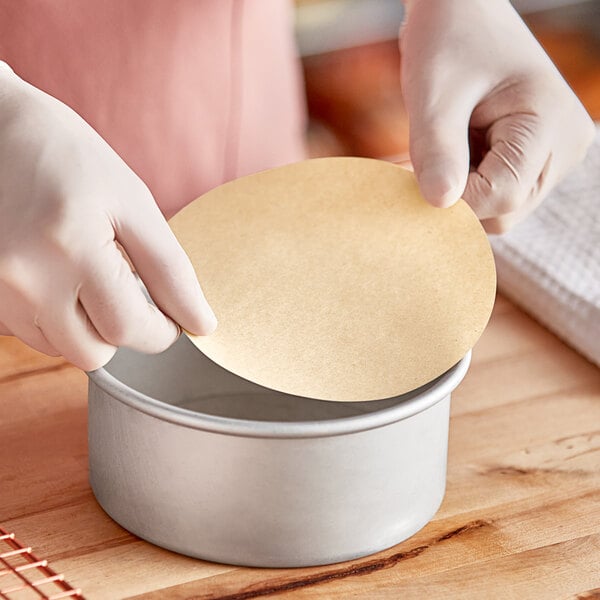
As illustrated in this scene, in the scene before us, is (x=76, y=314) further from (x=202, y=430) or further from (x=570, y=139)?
(x=570, y=139)

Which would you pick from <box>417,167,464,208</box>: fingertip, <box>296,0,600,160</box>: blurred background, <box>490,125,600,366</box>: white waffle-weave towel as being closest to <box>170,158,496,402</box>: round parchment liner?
<box>417,167,464,208</box>: fingertip

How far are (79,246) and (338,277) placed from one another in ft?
0.52

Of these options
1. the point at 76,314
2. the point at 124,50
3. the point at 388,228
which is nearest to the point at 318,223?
the point at 388,228

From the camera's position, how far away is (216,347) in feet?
2.08

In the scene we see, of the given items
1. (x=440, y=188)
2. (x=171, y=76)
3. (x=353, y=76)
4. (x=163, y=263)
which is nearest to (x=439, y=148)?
(x=440, y=188)

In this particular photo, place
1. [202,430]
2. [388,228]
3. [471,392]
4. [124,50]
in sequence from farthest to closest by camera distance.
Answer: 1. [124,50]
2. [471,392]
3. [388,228]
4. [202,430]

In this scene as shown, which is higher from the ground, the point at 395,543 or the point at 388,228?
the point at 388,228

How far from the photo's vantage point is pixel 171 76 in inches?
38.6

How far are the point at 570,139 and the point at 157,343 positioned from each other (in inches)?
14.6

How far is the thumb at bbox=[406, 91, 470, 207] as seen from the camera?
0.69 m

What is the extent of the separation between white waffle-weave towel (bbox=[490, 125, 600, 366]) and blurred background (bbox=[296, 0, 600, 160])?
985 mm

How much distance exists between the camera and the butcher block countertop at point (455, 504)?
62 centimetres

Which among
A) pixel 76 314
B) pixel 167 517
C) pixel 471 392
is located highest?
pixel 76 314

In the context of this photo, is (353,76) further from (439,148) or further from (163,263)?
(163,263)
